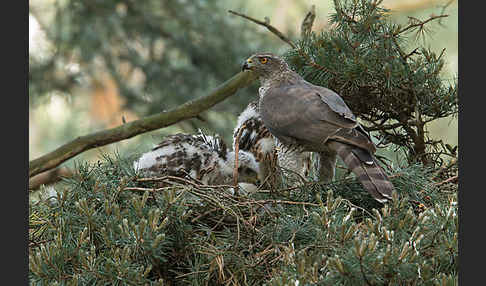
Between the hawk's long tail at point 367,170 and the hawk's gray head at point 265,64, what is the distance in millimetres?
688

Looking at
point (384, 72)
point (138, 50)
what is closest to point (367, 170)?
point (384, 72)

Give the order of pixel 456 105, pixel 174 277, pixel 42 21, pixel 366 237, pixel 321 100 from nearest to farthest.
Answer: pixel 366 237 < pixel 174 277 < pixel 321 100 < pixel 456 105 < pixel 42 21

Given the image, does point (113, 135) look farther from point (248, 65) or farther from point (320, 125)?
point (320, 125)

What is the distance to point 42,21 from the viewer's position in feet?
19.9

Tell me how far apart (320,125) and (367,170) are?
342mm

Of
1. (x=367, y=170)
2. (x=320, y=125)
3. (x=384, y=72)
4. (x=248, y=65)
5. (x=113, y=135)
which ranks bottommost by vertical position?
(x=113, y=135)

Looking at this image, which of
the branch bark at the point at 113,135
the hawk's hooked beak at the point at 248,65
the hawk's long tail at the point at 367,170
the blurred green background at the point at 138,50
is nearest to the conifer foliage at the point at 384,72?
the hawk's hooked beak at the point at 248,65

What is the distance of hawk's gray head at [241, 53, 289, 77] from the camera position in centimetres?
342

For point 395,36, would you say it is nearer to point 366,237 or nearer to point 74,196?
point 366,237

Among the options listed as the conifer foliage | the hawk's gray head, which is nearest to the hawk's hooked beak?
the hawk's gray head

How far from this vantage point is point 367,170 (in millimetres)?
2672

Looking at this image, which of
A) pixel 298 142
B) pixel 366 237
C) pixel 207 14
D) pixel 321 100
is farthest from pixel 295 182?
pixel 207 14

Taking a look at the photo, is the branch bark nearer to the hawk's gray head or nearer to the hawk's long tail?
the hawk's gray head

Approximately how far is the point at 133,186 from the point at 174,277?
46cm
